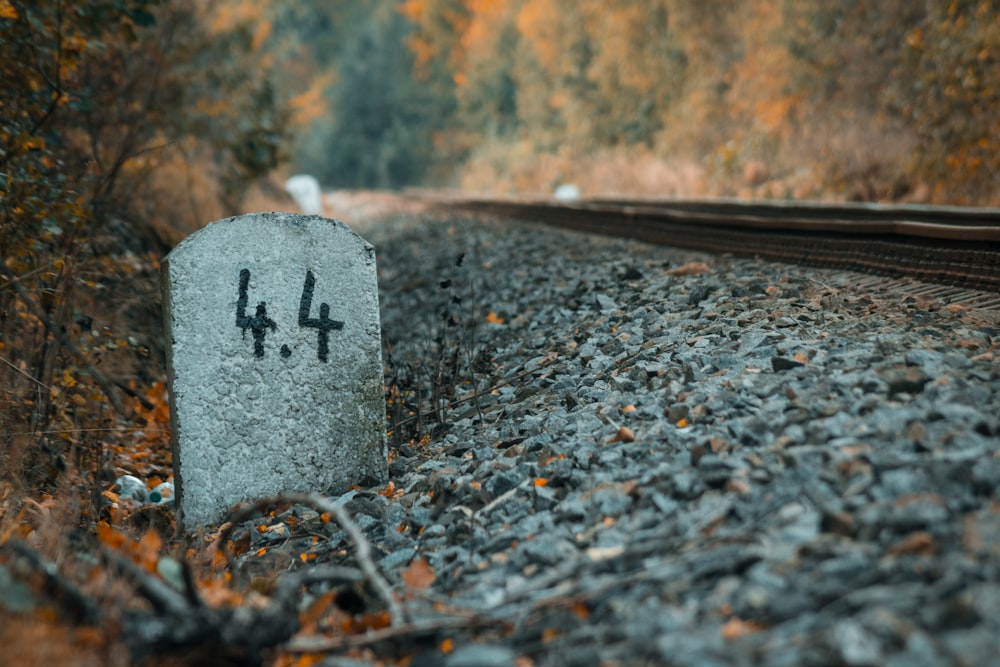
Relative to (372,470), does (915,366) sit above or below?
above

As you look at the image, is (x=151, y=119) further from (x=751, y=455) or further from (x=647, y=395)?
(x=751, y=455)

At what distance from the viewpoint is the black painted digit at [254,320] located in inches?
149

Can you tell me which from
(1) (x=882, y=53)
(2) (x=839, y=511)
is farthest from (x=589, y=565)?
(1) (x=882, y=53)

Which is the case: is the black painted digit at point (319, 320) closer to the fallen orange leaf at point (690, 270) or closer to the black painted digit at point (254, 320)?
the black painted digit at point (254, 320)

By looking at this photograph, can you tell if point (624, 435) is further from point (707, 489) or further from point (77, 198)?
point (77, 198)

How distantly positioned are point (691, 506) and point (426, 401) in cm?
250

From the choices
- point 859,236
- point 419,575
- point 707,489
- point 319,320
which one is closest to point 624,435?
point 707,489

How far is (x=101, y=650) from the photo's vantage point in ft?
6.77

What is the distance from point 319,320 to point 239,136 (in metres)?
8.34

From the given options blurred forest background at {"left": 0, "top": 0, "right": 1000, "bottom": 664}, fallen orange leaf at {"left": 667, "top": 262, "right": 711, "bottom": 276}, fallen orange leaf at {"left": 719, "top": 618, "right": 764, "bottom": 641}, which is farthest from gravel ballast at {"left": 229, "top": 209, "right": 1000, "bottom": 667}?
blurred forest background at {"left": 0, "top": 0, "right": 1000, "bottom": 664}

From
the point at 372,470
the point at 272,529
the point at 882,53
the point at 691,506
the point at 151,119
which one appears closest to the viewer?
the point at 691,506

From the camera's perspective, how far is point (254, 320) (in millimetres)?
3811

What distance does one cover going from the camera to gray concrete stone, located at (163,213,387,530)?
371 centimetres

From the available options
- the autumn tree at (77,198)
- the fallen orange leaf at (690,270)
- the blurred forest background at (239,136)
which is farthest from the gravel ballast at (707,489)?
the autumn tree at (77,198)
